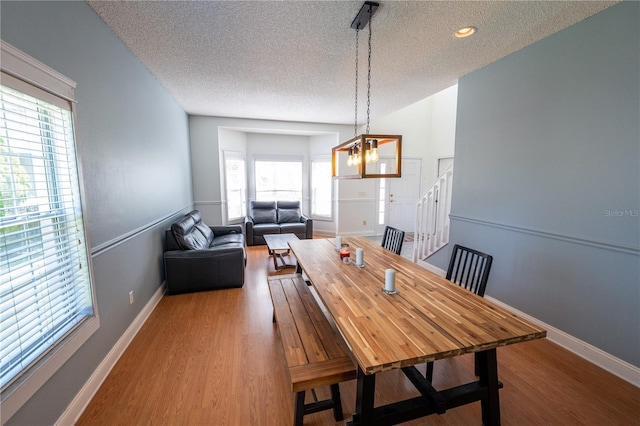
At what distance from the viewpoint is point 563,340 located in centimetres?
224

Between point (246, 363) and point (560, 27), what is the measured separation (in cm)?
364

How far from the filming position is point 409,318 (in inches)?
53.7

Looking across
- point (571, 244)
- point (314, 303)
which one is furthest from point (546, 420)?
point (314, 303)

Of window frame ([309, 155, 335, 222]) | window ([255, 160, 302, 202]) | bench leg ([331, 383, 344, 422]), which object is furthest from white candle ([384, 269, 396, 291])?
window ([255, 160, 302, 202])

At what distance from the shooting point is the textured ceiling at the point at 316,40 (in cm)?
190

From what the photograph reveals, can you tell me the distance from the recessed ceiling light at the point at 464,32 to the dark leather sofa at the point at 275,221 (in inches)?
156

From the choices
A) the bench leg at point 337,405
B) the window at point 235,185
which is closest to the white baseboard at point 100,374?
the bench leg at point 337,405

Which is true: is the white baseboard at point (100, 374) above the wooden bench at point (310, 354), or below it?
below

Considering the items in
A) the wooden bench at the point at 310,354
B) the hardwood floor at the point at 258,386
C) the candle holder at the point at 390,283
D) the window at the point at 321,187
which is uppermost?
the window at the point at 321,187

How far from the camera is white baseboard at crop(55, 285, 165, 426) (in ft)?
5.03

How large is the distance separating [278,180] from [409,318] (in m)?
5.70

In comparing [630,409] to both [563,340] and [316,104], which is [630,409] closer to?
[563,340]

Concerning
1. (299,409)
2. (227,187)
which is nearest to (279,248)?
(227,187)

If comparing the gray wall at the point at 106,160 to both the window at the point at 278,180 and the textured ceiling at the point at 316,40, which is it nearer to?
the textured ceiling at the point at 316,40
